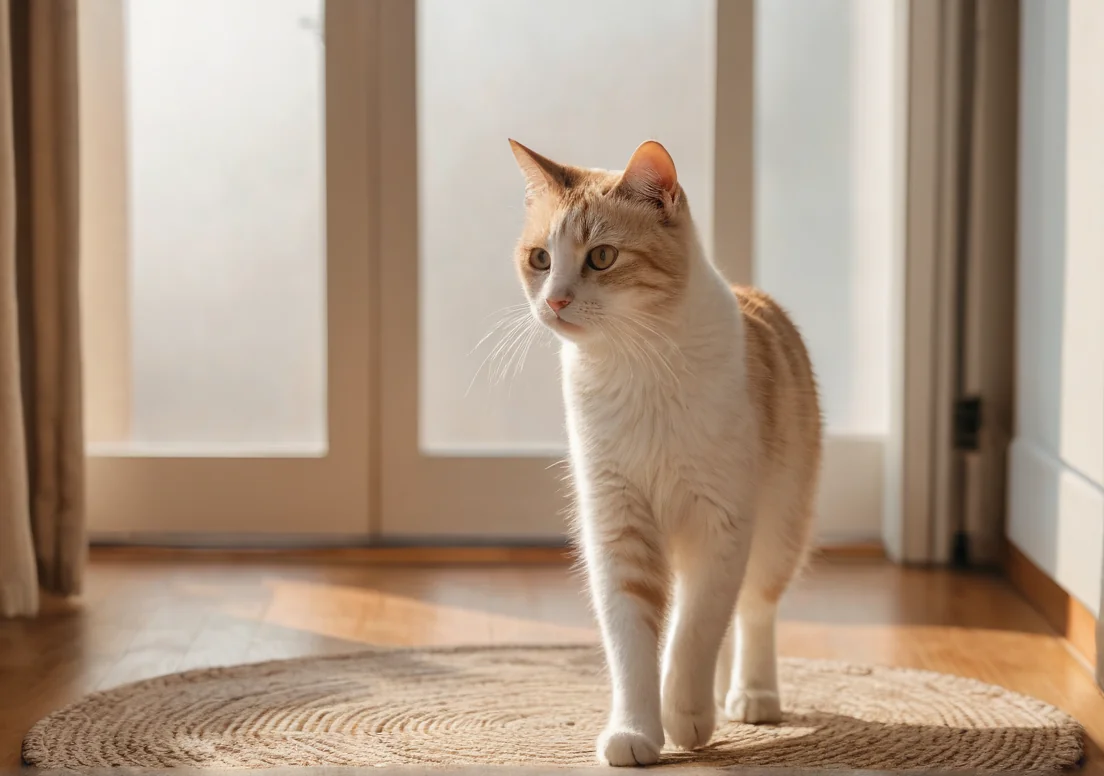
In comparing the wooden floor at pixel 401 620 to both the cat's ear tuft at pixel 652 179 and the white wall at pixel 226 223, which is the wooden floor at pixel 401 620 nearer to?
the white wall at pixel 226 223

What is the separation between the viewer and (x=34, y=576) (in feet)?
7.68

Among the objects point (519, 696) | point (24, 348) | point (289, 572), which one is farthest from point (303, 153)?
point (519, 696)

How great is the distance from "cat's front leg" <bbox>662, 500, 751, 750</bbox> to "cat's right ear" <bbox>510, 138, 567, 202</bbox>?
0.43m

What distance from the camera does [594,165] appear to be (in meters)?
2.85

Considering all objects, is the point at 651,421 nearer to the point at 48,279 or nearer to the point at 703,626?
the point at 703,626

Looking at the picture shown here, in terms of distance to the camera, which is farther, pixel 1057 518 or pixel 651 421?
pixel 1057 518

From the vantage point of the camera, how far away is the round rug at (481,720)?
1.58 meters

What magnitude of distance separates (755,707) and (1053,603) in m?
0.85

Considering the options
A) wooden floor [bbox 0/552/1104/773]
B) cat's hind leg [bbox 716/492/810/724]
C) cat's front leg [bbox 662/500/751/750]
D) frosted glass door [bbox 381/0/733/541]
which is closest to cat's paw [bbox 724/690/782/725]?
cat's hind leg [bbox 716/492/810/724]

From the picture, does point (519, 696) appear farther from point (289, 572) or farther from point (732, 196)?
point (732, 196)

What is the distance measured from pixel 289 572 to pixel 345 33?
1.16m

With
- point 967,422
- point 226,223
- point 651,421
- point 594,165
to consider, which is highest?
point 594,165

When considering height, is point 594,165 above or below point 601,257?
above

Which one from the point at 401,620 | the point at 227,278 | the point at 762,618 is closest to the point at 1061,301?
the point at 762,618
